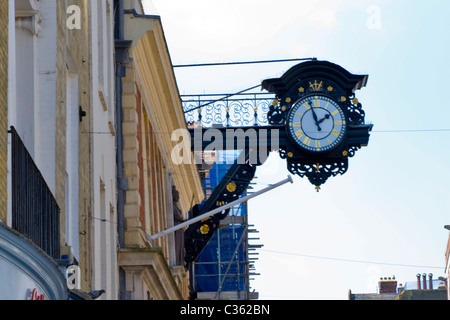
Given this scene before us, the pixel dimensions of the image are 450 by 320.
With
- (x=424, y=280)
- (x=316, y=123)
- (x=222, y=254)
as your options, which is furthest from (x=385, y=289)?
(x=316, y=123)

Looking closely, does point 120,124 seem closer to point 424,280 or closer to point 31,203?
point 31,203

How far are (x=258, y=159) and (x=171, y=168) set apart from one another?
1.94 metres

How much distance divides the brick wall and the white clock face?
1998cm

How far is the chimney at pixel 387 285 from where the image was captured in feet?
257

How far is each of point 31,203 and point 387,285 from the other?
6604 cm

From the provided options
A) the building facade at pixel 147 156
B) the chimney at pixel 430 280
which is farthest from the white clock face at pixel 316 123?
the chimney at pixel 430 280

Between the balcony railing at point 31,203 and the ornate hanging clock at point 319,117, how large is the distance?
18669mm

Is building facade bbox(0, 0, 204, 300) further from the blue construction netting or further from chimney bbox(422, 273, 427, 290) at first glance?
chimney bbox(422, 273, 427, 290)

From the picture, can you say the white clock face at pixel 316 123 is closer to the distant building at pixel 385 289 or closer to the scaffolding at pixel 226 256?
the scaffolding at pixel 226 256

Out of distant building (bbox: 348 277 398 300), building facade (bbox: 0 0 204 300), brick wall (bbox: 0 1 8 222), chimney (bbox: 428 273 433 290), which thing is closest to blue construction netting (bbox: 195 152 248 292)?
building facade (bbox: 0 0 204 300)

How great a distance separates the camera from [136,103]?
26.7 metres

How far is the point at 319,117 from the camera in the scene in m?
33.8

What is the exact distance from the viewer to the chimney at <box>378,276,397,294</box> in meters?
78.3
